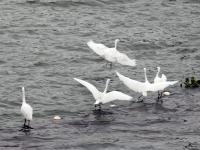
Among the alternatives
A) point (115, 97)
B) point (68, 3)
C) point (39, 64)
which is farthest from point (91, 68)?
point (68, 3)

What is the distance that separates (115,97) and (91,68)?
4.72 m

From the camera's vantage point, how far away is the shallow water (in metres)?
17.8

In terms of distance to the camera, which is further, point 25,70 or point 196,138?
point 25,70

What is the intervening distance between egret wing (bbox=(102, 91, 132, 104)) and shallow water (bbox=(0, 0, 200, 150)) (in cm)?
49

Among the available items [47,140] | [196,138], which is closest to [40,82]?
[47,140]

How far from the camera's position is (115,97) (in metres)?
19.4

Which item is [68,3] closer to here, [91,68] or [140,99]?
[91,68]

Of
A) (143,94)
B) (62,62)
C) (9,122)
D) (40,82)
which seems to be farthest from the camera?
(62,62)

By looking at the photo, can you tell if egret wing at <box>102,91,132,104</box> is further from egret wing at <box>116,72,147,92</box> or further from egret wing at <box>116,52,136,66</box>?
egret wing at <box>116,52,136,66</box>

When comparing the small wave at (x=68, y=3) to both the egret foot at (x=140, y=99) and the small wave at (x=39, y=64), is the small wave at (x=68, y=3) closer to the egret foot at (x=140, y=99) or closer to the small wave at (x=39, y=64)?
the small wave at (x=39, y=64)

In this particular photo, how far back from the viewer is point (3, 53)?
2445 cm

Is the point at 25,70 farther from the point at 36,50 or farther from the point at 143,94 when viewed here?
the point at 143,94

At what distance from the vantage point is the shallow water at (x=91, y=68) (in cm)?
1778

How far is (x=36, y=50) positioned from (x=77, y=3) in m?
6.23
